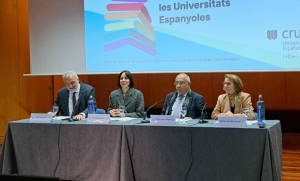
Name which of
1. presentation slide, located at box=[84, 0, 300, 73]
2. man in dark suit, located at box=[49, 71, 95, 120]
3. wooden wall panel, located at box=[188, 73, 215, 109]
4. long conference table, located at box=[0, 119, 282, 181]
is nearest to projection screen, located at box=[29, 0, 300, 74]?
presentation slide, located at box=[84, 0, 300, 73]

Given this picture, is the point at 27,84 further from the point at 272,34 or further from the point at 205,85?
the point at 272,34

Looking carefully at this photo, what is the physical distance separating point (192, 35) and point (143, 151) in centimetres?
201

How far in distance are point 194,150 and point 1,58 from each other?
446 cm

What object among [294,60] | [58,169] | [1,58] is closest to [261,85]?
[294,60]

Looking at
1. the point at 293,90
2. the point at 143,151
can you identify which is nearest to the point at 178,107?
the point at 143,151

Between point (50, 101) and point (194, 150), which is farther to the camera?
point (50, 101)

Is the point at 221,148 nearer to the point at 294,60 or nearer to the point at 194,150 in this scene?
the point at 194,150

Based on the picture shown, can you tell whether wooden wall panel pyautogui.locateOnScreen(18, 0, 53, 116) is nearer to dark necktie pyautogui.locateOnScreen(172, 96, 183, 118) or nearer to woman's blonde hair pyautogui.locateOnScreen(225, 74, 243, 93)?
dark necktie pyautogui.locateOnScreen(172, 96, 183, 118)

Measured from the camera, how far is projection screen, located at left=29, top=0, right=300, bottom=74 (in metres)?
4.66

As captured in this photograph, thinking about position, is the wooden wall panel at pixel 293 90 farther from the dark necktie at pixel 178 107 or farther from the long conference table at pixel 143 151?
the long conference table at pixel 143 151

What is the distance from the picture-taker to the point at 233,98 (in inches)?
158

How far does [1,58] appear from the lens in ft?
21.8

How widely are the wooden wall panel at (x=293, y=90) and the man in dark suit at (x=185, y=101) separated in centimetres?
241

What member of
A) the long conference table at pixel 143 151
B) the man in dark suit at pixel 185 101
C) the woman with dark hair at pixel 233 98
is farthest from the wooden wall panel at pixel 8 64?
the woman with dark hair at pixel 233 98
